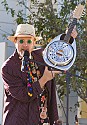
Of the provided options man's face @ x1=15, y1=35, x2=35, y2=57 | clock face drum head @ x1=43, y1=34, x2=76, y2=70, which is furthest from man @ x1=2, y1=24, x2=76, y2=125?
clock face drum head @ x1=43, y1=34, x2=76, y2=70

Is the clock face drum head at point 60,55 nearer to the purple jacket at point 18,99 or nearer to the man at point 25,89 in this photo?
the man at point 25,89

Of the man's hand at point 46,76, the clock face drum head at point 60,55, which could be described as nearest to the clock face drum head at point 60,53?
the clock face drum head at point 60,55

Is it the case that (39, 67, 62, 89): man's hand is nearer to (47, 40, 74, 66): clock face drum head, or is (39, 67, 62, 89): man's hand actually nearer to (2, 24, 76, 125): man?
(2, 24, 76, 125): man

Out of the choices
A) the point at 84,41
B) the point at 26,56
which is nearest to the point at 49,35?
the point at 84,41

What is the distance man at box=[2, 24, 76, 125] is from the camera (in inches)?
97.4

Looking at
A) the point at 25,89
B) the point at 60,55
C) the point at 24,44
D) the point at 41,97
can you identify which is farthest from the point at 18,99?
the point at 60,55

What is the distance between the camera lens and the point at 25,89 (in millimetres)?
2494

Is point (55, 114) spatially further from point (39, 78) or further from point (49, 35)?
point (49, 35)

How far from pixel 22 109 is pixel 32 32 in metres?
0.57

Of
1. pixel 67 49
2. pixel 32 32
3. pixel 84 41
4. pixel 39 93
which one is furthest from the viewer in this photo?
pixel 84 41

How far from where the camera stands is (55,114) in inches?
105

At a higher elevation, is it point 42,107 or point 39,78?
point 39,78

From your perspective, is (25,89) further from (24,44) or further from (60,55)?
(60,55)

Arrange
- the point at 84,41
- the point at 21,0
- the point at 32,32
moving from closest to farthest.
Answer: the point at 32,32
the point at 84,41
the point at 21,0
